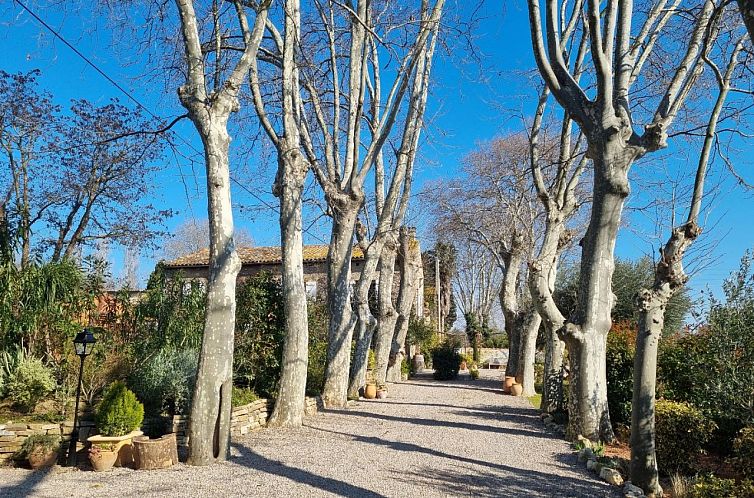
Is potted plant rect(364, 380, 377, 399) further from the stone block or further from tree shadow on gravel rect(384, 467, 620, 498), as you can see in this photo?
the stone block

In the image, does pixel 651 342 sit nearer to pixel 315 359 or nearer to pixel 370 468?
pixel 370 468

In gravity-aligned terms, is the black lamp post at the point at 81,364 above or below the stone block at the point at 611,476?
above

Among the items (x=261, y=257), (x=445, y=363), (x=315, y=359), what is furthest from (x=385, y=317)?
(x=261, y=257)

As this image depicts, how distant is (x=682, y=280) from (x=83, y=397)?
8.07 m

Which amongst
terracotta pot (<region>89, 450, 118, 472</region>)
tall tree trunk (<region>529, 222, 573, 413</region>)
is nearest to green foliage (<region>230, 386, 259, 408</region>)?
terracotta pot (<region>89, 450, 118, 472</region>)

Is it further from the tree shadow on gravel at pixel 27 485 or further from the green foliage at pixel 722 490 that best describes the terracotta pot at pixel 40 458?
the green foliage at pixel 722 490

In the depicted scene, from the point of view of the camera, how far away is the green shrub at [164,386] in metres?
7.95

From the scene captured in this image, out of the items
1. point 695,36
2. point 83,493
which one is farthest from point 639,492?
point 695,36

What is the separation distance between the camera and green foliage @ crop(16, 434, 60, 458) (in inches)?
264

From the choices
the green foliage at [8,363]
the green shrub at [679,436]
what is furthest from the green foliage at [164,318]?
the green shrub at [679,436]

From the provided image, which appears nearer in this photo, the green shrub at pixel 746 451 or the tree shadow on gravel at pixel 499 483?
the green shrub at pixel 746 451

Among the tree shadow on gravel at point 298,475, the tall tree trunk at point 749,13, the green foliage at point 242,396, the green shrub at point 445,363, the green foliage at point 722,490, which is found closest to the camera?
the tall tree trunk at point 749,13

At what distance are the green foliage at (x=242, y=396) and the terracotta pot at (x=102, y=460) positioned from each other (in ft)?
7.36

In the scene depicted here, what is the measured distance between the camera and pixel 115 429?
6770mm
